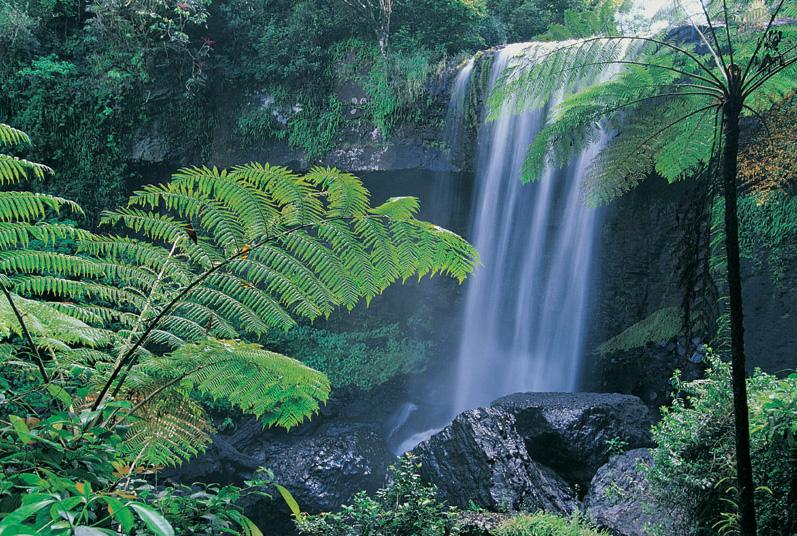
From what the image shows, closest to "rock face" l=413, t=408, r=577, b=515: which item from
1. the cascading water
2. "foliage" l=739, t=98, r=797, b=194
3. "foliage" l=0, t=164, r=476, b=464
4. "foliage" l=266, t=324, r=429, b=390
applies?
"foliage" l=0, t=164, r=476, b=464

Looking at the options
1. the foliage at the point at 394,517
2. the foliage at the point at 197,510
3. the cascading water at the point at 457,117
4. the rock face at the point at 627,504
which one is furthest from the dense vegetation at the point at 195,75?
the foliage at the point at 197,510

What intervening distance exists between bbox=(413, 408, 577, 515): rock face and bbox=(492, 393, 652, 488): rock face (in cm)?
38

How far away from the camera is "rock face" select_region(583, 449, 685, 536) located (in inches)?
128

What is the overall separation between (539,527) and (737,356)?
180 cm

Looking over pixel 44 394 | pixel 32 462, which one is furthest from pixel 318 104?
pixel 32 462

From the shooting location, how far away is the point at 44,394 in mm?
1829

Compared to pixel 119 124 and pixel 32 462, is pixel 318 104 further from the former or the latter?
pixel 32 462

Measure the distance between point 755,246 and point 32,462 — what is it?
726 cm

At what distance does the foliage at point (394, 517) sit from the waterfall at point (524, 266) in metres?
5.61

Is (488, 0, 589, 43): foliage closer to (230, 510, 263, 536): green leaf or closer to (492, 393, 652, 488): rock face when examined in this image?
(492, 393, 652, 488): rock face

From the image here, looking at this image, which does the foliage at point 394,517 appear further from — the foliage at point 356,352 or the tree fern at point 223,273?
the foliage at point 356,352

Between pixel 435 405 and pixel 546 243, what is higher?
pixel 546 243

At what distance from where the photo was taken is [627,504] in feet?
12.6

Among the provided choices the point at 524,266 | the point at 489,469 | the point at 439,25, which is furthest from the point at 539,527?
the point at 439,25
